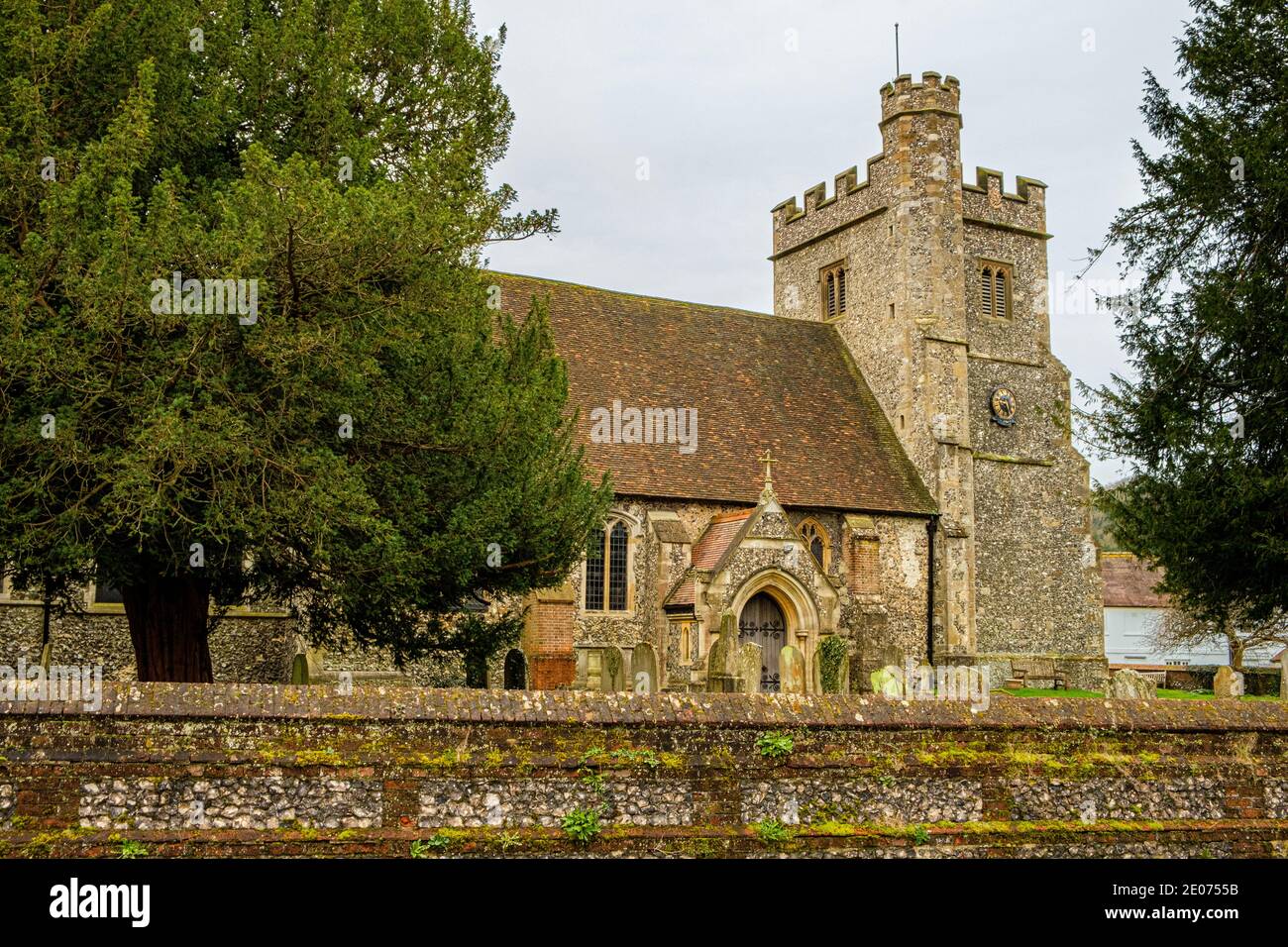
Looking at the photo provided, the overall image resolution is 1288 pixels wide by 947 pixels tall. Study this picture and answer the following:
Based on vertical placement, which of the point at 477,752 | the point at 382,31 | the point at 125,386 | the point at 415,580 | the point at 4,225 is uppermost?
the point at 382,31

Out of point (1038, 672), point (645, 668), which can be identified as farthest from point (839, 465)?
point (645, 668)

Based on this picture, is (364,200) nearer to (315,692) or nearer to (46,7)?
(46,7)

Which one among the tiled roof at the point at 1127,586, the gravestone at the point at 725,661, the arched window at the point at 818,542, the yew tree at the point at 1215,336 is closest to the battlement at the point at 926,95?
the arched window at the point at 818,542

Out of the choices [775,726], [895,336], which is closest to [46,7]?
[775,726]

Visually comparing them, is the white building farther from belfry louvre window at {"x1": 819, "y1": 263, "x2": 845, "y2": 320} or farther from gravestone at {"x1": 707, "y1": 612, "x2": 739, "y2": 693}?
gravestone at {"x1": 707, "y1": 612, "x2": 739, "y2": 693}

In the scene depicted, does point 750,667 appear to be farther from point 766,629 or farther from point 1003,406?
point 1003,406

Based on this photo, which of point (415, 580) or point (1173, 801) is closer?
point (1173, 801)

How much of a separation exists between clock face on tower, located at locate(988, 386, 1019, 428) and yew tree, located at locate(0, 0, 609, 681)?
55.5ft

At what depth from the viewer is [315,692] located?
753 cm

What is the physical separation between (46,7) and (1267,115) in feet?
48.5

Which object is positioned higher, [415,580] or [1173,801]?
[415,580]

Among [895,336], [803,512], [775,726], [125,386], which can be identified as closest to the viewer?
[775,726]

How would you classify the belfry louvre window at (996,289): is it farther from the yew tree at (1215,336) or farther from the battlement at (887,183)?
the yew tree at (1215,336)

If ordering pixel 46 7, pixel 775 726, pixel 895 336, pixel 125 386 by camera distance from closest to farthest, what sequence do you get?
pixel 775 726 → pixel 125 386 → pixel 46 7 → pixel 895 336
